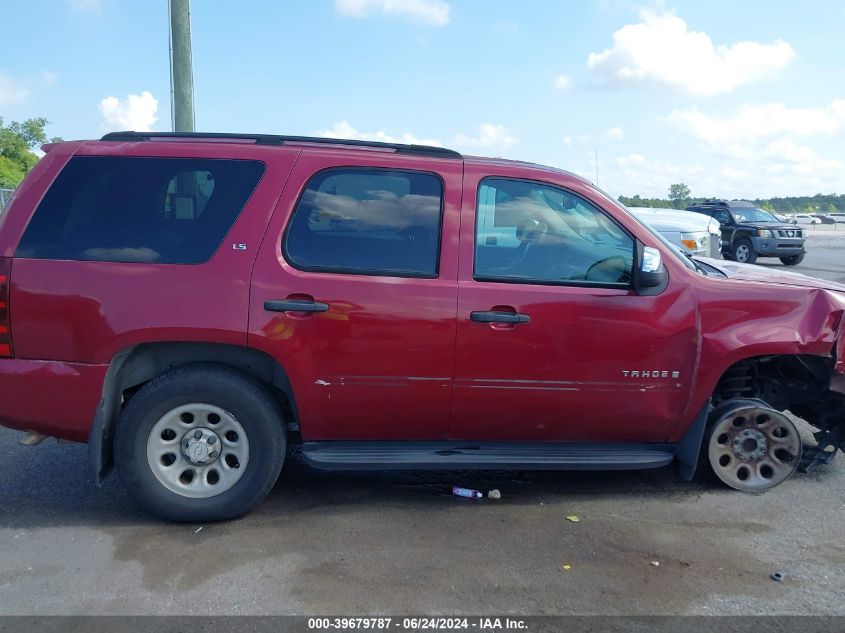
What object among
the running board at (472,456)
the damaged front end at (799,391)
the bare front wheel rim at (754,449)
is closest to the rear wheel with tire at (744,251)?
the damaged front end at (799,391)

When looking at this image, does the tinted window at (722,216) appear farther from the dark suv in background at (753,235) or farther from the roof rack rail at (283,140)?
the roof rack rail at (283,140)

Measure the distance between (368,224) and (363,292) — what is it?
40 cm

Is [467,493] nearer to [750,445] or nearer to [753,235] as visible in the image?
[750,445]

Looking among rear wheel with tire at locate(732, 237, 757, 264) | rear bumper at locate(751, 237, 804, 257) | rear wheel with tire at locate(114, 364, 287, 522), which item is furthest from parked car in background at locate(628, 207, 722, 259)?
rear wheel with tire at locate(732, 237, 757, 264)

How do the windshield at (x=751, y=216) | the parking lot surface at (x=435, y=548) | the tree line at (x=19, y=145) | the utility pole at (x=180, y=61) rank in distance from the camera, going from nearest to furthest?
the parking lot surface at (x=435, y=548) < the utility pole at (x=180, y=61) < the windshield at (x=751, y=216) < the tree line at (x=19, y=145)

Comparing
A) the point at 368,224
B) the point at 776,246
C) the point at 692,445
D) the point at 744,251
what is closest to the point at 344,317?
the point at 368,224

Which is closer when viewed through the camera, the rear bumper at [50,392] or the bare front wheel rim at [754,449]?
the rear bumper at [50,392]

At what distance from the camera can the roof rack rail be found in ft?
13.8

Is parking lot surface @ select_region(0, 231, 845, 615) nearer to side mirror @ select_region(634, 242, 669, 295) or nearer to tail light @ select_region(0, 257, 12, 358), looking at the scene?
tail light @ select_region(0, 257, 12, 358)

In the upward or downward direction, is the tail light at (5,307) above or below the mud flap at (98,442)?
above

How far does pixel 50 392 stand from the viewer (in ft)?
12.7

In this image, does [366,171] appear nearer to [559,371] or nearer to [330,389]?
[330,389]

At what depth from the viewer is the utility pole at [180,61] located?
301 inches

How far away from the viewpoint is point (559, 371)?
13.4ft
